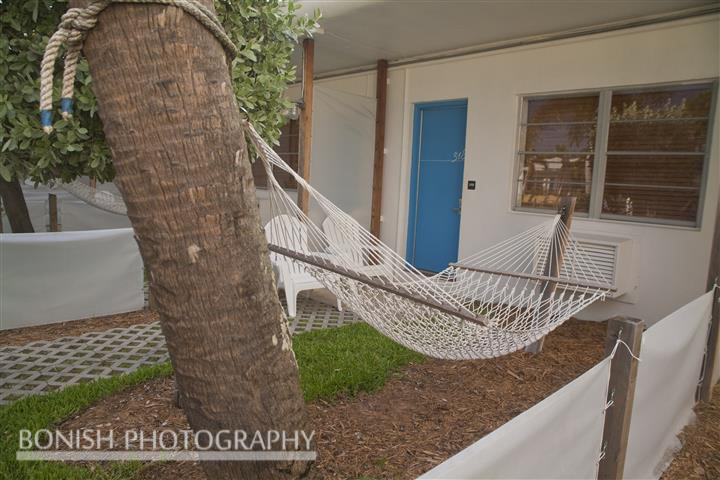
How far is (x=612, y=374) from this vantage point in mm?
1502

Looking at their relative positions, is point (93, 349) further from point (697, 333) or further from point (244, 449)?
point (697, 333)

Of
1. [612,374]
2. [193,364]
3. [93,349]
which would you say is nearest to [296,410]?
[193,364]

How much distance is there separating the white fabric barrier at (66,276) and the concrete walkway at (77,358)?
0.37 meters

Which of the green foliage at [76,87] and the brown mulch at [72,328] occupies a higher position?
the green foliage at [76,87]

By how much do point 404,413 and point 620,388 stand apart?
1125mm

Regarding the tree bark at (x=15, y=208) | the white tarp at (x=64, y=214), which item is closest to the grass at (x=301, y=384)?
the tree bark at (x=15, y=208)

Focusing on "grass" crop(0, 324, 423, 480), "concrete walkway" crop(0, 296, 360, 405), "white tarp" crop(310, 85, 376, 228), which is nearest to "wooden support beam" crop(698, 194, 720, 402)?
"grass" crop(0, 324, 423, 480)

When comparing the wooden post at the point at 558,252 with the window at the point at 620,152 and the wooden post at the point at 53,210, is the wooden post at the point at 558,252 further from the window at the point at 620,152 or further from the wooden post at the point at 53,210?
the wooden post at the point at 53,210

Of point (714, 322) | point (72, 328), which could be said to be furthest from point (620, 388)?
point (72, 328)

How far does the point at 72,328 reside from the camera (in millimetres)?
3580

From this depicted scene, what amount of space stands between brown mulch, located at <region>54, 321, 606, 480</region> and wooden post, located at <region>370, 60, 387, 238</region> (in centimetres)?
266

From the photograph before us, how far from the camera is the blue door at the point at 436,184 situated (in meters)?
5.00

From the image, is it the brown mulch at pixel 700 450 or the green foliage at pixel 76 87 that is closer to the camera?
the green foliage at pixel 76 87

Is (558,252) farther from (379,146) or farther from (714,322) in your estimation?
(379,146)
